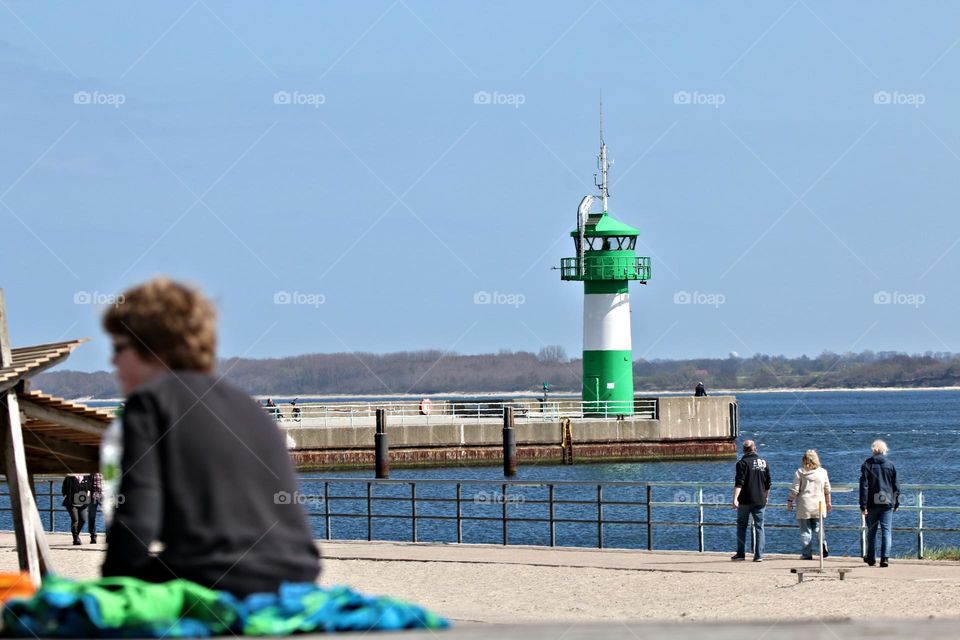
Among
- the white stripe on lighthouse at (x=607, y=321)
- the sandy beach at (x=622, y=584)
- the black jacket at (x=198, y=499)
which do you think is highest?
the white stripe on lighthouse at (x=607, y=321)

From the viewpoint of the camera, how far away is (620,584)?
1642cm

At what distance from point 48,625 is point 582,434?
5584 centimetres

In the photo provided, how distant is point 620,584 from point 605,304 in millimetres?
41005

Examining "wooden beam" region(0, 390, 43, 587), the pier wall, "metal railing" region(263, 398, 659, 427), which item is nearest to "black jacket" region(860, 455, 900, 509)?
"wooden beam" region(0, 390, 43, 587)

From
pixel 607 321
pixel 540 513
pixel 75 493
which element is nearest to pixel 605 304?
pixel 607 321

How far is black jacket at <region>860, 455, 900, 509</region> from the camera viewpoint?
→ 16547 mm

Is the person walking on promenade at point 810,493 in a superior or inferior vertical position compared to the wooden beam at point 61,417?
inferior

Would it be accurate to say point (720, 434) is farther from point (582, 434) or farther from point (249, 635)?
point (249, 635)

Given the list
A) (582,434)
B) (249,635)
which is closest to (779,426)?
(582,434)

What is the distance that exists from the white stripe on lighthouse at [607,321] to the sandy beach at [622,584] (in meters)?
36.8

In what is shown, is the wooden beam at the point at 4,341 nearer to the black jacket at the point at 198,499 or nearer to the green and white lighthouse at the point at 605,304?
the black jacket at the point at 198,499

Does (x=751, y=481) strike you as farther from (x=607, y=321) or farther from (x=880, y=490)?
(x=607, y=321)

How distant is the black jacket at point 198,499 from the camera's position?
3.73 metres

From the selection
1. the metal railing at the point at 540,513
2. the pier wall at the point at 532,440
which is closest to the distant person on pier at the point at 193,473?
the metal railing at the point at 540,513
